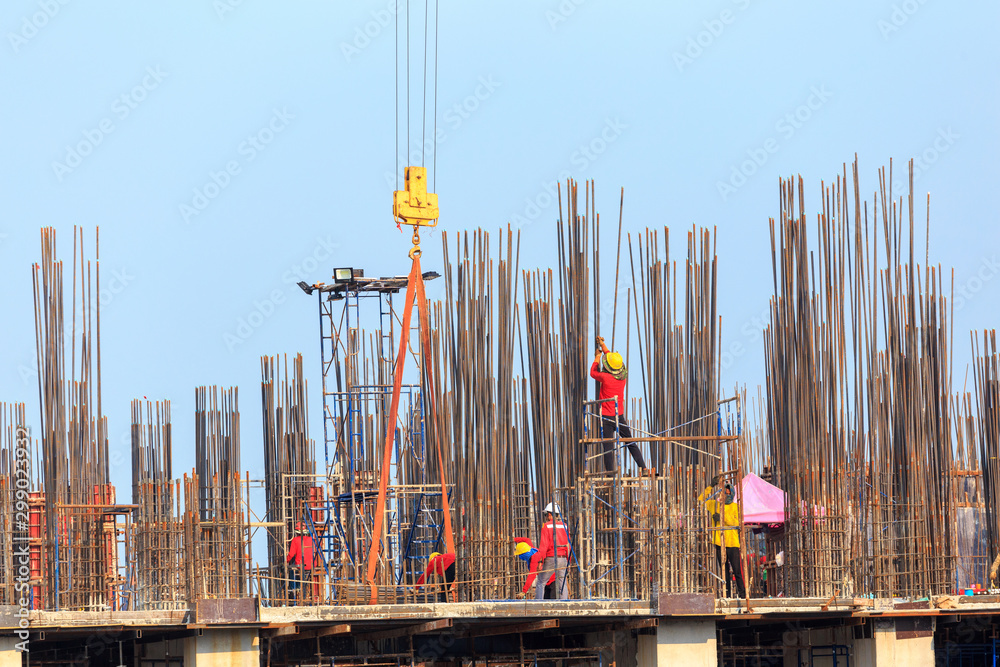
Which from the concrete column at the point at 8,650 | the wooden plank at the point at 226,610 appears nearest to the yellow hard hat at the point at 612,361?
the wooden plank at the point at 226,610

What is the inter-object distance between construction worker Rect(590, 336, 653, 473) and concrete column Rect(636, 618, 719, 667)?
2223 millimetres

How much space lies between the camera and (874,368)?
1977cm

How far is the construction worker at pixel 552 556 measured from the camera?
1859 cm

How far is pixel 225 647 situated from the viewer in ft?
54.5

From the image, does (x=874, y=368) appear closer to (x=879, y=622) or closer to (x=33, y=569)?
(x=879, y=622)

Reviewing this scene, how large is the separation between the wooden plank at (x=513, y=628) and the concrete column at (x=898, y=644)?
4.02m

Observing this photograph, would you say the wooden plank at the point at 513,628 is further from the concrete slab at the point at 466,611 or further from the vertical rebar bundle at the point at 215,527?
the vertical rebar bundle at the point at 215,527

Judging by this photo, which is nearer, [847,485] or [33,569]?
[847,485]

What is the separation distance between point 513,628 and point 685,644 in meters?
2.05

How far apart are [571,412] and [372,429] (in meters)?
6.27

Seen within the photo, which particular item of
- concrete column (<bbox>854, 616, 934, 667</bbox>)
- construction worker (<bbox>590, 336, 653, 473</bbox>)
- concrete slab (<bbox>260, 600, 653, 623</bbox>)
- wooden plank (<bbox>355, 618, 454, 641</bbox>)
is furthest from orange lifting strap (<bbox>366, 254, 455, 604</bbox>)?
concrete column (<bbox>854, 616, 934, 667</bbox>)

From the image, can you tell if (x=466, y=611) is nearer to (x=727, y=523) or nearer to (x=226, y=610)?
(x=226, y=610)

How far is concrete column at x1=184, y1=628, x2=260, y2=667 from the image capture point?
54.5 ft

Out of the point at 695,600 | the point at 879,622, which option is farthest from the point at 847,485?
the point at 695,600
